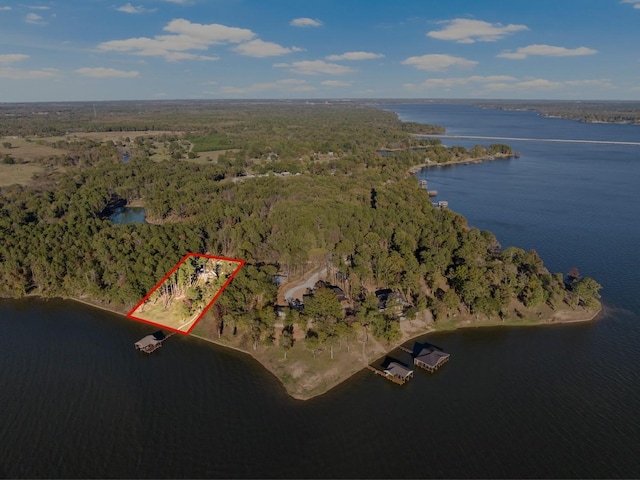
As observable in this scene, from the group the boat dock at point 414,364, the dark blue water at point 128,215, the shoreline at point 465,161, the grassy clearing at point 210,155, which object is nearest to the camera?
the boat dock at point 414,364

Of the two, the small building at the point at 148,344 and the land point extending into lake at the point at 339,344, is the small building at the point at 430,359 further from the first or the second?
the small building at the point at 148,344

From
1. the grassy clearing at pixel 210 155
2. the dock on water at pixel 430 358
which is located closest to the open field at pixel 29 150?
the grassy clearing at pixel 210 155

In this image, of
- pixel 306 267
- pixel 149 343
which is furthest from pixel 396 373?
pixel 149 343

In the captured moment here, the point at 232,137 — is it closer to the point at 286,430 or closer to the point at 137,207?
the point at 137,207

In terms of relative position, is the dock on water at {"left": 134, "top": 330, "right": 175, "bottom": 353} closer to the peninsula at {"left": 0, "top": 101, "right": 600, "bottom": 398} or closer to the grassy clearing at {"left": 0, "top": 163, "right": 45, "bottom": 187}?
the peninsula at {"left": 0, "top": 101, "right": 600, "bottom": 398}

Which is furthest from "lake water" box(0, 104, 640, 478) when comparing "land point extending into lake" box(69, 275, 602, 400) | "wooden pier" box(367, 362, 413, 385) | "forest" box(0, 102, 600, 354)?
"forest" box(0, 102, 600, 354)
